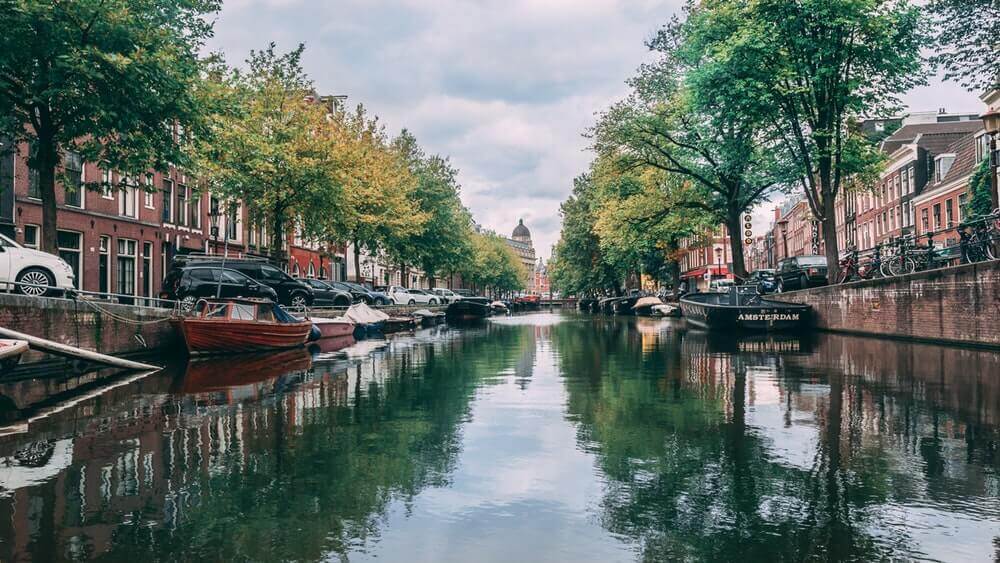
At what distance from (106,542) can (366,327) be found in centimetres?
2825

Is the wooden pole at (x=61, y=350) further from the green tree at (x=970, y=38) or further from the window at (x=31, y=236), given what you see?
the green tree at (x=970, y=38)

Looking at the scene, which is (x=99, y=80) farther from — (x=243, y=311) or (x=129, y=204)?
(x=129, y=204)

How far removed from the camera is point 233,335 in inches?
819

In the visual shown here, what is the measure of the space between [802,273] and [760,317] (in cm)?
653

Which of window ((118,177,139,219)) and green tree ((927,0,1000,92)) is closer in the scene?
green tree ((927,0,1000,92))

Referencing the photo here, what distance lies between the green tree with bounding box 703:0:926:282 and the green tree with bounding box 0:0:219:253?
17174mm

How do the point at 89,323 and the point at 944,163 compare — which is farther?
the point at 944,163

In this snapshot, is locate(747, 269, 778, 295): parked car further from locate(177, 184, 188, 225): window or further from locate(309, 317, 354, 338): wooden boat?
locate(177, 184, 188, 225): window

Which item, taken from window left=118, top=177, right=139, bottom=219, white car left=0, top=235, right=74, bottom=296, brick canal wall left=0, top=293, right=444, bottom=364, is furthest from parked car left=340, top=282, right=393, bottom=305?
white car left=0, top=235, right=74, bottom=296

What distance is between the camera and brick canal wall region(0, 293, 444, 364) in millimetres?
15992

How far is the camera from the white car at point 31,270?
687 inches

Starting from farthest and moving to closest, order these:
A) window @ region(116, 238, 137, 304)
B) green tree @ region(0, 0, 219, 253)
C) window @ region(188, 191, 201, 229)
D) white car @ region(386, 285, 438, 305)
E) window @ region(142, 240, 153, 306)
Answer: white car @ region(386, 285, 438, 305)
window @ region(188, 191, 201, 229)
window @ region(142, 240, 153, 306)
window @ region(116, 238, 137, 304)
green tree @ region(0, 0, 219, 253)

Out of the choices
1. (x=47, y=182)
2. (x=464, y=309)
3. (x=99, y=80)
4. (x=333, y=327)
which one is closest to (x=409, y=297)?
(x=464, y=309)

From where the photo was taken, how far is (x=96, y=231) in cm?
3262
